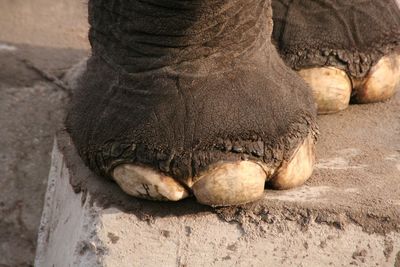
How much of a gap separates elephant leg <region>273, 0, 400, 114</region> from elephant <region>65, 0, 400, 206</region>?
0.57ft

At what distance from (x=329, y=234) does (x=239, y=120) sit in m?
0.24

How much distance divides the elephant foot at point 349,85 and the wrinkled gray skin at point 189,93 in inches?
8.6

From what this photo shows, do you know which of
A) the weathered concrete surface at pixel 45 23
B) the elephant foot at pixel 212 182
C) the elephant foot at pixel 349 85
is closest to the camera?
the elephant foot at pixel 212 182

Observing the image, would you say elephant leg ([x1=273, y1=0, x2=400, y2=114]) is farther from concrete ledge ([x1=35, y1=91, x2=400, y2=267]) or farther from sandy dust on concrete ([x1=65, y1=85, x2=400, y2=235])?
concrete ledge ([x1=35, y1=91, x2=400, y2=267])

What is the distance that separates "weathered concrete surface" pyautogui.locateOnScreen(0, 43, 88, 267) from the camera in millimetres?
1880

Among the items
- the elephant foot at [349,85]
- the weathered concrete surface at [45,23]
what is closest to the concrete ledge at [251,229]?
the elephant foot at [349,85]

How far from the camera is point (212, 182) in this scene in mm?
1266

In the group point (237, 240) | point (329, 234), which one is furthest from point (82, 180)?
point (329, 234)

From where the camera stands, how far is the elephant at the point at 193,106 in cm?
128

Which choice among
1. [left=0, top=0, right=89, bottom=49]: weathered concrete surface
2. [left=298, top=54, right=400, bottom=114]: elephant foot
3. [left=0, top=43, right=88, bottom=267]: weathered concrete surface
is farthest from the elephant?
[left=0, top=0, right=89, bottom=49]: weathered concrete surface

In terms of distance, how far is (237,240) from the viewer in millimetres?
1356

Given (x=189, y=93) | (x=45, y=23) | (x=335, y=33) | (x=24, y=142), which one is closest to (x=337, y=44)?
(x=335, y=33)

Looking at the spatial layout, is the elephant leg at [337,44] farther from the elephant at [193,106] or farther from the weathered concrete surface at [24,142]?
the weathered concrete surface at [24,142]

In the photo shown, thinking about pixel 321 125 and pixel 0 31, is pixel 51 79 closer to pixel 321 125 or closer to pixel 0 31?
pixel 0 31
